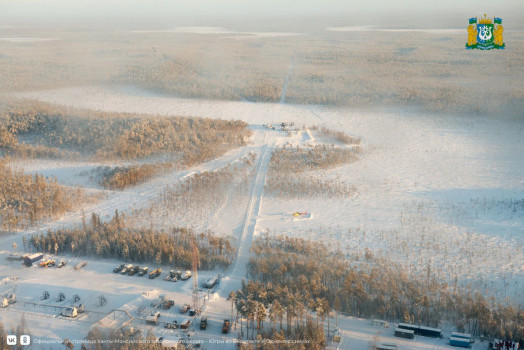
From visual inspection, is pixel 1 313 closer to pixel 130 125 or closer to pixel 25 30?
pixel 130 125

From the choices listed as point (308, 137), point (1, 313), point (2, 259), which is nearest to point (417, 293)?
point (1, 313)

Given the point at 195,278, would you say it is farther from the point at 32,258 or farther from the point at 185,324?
the point at 32,258

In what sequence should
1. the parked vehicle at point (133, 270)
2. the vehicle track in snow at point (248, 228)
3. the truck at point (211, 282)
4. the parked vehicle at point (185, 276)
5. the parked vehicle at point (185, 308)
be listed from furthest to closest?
the parked vehicle at point (133, 270) < the parked vehicle at point (185, 276) < the vehicle track in snow at point (248, 228) < the truck at point (211, 282) < the parked vehicle at point (185, 308)

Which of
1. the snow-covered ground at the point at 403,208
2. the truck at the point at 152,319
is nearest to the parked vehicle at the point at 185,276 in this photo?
the snow-covered ground at the point at 403,208

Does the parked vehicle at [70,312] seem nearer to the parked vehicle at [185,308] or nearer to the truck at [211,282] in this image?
the parked vehicle at [185,308]

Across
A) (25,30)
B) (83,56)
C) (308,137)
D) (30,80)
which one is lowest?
(308,137)

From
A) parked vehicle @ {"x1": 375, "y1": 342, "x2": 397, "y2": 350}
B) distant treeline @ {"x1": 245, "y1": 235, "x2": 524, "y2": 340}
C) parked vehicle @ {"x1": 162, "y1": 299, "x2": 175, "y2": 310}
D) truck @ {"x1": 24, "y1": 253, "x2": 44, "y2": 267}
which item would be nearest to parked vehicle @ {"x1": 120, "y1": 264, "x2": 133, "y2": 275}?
parked vehicle @ {"x1": 162, "y1": 299, "x2": 175, "y2": 310}
